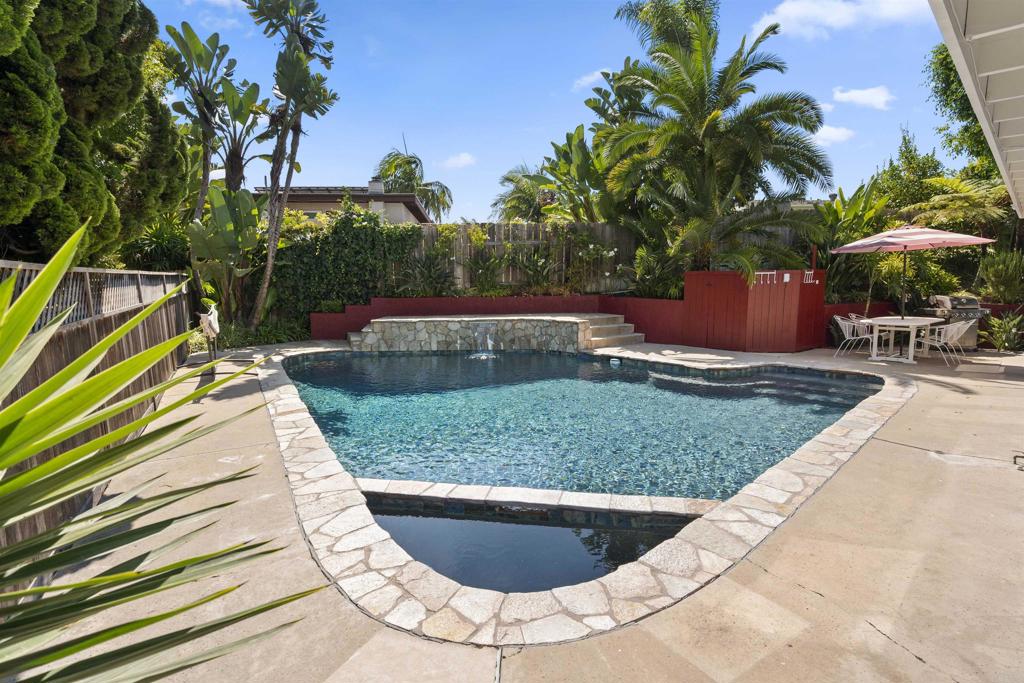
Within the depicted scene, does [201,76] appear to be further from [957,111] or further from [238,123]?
[957,111]

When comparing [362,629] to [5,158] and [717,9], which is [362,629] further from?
[717,9]

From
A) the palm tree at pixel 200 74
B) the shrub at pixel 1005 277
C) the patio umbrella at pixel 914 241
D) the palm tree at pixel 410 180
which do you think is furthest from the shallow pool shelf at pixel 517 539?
the palm tree at pixel 410 180

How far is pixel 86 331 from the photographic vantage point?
183 inches

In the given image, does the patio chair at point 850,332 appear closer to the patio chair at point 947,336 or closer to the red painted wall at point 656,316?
the patio chair at point 947,336

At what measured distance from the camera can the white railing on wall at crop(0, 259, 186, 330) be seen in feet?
11.9

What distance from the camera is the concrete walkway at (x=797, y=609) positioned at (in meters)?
2.32

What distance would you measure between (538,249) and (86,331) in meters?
11.5

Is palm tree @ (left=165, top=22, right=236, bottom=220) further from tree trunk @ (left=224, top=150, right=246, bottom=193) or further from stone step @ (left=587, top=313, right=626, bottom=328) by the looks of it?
stone step @ (left=587, top=313, right=626, bottom=328)

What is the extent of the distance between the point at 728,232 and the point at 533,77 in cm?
793

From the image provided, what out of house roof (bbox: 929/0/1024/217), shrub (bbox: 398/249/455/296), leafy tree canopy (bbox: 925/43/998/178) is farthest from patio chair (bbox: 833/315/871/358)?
shrub (bbox: 398/249/455/296)

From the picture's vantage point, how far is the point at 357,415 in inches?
295

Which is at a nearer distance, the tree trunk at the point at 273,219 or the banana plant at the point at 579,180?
the tree trunk at the point at 273,219

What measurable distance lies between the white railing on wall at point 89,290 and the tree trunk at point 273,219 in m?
4.78

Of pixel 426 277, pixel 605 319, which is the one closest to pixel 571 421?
pixel 605 319
